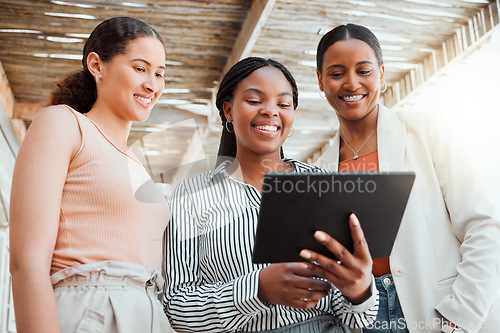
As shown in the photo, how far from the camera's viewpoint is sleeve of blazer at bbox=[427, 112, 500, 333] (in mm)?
1930

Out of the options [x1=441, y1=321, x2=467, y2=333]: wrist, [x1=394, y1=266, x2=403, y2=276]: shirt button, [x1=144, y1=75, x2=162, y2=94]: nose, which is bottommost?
[x1=441, y1=321, x2=467, y2=333]: wrist

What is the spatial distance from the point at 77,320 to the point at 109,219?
0.31 meters

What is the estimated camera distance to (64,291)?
1.55m

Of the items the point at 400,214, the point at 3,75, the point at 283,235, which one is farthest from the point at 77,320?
the point at 3,75

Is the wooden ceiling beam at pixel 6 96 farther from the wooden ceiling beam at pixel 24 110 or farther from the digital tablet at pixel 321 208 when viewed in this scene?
the digital tablet at pixel 321 208

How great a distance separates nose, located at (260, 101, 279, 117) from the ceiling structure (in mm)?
1923

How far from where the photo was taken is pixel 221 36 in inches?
225

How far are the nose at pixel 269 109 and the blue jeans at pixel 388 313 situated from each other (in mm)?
773

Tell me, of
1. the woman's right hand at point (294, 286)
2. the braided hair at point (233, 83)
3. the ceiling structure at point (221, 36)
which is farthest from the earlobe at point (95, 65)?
the ceiling structure at point (221, 36)

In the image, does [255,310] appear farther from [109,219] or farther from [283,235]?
[109,219]

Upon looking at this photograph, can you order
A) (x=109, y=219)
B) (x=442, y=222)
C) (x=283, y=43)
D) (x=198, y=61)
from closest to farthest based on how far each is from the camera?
(x=109, y=219), (x=442, y=222), (x=283, y=43), (x=198, y=61)

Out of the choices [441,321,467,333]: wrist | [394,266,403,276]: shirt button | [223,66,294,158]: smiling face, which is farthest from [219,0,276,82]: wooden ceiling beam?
[441,321,467,333]: wrist

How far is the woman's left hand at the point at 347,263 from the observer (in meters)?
1.41

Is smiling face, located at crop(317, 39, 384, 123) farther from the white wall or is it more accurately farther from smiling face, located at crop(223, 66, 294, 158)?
the white wall
